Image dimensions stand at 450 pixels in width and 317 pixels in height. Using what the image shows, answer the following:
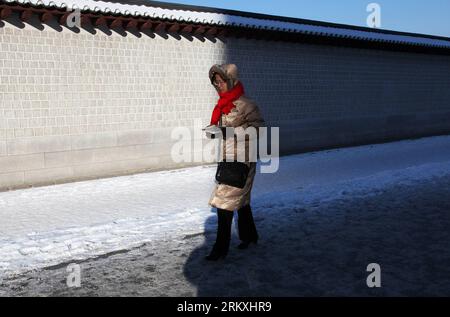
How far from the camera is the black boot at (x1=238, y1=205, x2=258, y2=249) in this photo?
4.57 m

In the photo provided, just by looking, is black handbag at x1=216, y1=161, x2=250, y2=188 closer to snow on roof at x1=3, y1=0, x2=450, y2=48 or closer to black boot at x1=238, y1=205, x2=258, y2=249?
black boot at x1=238, y1=205, x2=258, y2=249

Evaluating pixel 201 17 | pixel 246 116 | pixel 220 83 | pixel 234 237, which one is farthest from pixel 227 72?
pixel 201 17

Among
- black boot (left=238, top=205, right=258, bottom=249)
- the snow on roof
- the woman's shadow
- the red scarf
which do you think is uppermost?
the snow on roof

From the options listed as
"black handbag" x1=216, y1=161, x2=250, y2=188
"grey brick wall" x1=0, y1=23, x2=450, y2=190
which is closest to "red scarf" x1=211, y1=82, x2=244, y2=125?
"black handbag" x1=216, y1=161, x2=250, y2=188

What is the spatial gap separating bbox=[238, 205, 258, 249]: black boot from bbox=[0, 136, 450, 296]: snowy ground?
110 millimetres

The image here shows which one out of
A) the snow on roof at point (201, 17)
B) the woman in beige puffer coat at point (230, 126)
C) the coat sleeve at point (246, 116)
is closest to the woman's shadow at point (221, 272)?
the woman in beige puffer coat at point (230, 126)

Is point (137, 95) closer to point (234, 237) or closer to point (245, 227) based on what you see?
point (234, 237)

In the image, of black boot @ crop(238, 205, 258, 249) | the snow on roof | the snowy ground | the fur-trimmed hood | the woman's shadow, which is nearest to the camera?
the woman's shadow

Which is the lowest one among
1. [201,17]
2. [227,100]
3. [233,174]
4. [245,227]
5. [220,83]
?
[245,227]

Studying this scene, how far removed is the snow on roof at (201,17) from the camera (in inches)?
301

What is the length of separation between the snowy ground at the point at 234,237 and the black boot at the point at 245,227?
110 mm

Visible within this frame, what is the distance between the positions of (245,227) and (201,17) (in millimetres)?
6034

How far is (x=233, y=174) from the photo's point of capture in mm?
4160
